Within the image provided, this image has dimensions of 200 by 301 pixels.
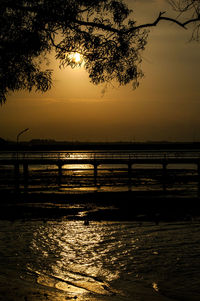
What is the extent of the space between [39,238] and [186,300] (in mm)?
7367

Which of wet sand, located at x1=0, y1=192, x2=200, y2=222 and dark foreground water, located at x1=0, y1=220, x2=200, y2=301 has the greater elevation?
wet sand, located at x1=0, y1=192, x2=200, y2=222

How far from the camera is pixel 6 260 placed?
1193 cm

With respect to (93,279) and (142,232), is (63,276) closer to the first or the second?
(93,279)

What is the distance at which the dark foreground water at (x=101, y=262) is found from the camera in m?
9.22

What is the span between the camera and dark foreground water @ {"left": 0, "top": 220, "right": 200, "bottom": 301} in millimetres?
9219

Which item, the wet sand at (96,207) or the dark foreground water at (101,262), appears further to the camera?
the wet sand at (96,207)

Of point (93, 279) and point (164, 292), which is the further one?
point (93, 279)

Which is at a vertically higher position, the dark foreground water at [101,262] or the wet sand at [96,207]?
the wet sand at [96,207]

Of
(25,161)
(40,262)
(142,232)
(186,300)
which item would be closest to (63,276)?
(40,262)

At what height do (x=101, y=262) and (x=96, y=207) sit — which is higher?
(x=96, y=207)

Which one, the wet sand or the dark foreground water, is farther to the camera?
the wet sand

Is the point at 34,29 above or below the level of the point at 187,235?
above

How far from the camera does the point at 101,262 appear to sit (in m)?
11.7

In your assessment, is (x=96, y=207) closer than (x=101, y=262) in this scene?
No
